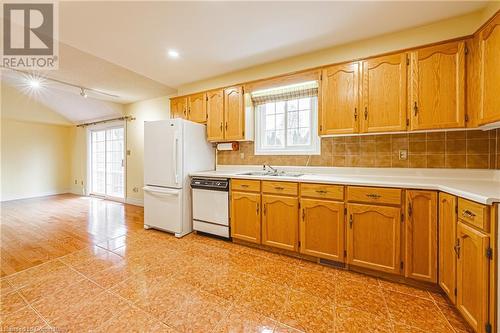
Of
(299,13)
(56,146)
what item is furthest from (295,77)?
(56,146)

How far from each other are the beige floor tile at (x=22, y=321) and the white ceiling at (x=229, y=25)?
8.13 ft

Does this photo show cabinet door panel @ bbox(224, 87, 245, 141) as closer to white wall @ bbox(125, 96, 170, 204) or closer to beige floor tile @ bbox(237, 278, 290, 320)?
beige floor tile @ bbox(237, 278, 290, 320)

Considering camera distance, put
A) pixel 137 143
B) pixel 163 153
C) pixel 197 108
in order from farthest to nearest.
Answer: pixel 137 143 → pixel 197 108 → pixel 163 153

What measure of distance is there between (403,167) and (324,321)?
70.2 inches

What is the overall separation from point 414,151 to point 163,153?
3129 mm

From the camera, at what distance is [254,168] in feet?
10.5

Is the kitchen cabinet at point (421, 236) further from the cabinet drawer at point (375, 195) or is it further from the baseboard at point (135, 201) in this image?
the baseboard at point (135, 201)

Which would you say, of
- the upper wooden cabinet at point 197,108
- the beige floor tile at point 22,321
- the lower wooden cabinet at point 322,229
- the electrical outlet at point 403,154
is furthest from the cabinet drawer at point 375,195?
the beige floor tile at point 22,321

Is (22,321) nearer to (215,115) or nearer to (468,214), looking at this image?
(215,115)

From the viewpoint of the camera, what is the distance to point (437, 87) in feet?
6.27

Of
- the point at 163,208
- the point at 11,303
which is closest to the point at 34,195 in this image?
the point at 163,208

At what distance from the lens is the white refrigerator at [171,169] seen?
2920mm

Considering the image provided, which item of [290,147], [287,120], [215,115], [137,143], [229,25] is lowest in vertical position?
[290,147]

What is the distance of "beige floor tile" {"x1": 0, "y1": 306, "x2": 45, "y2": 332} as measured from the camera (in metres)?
1.36
